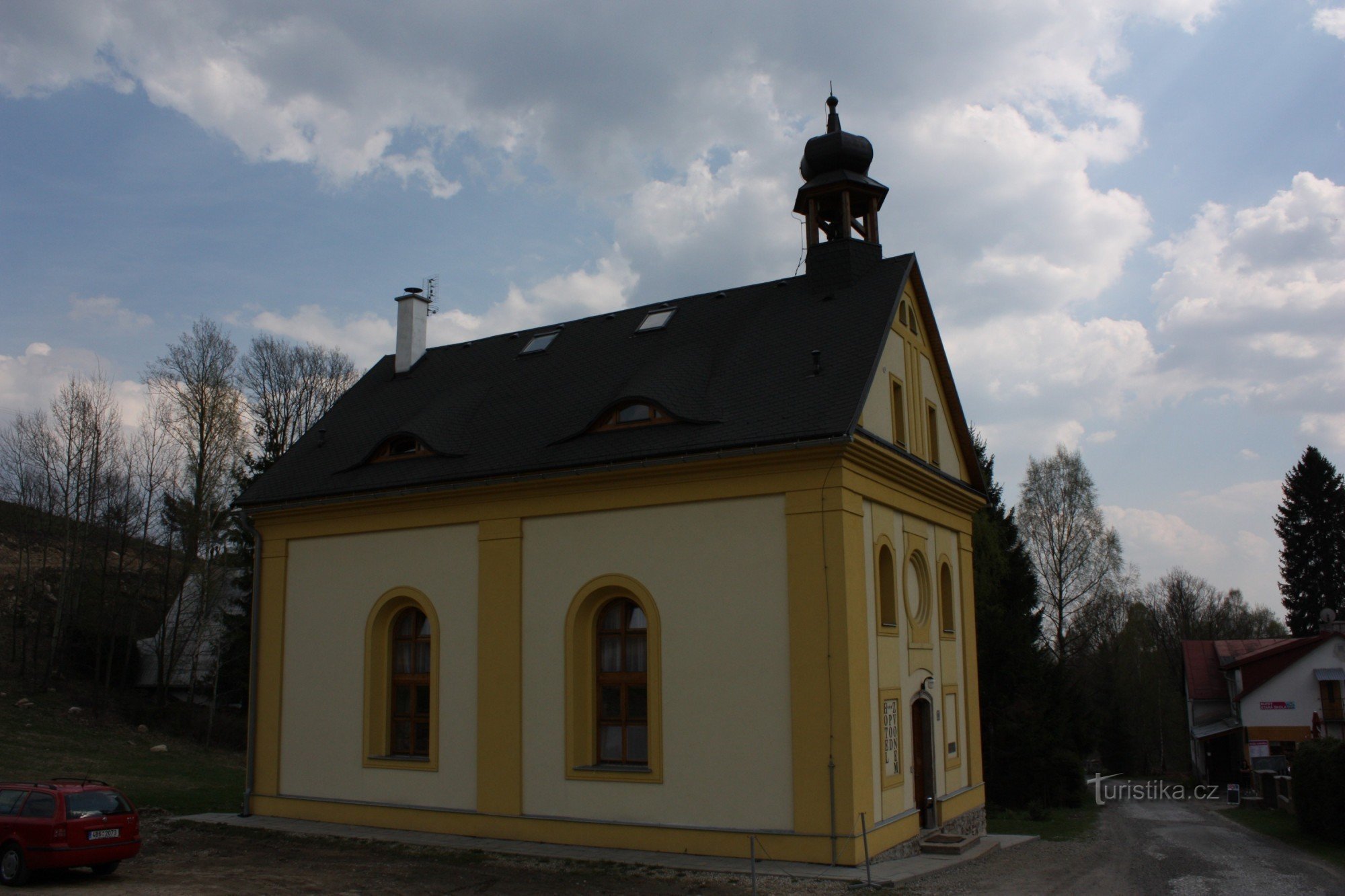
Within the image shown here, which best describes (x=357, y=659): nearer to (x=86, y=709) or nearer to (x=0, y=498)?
(x=86, y=709)

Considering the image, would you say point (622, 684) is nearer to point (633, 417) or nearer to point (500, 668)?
point (500, 668)

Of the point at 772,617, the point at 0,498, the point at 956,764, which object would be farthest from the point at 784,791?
the point at 0,498

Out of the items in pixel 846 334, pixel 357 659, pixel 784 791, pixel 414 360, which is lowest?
pixel 784 791

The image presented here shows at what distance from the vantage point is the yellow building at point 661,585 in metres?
13.0

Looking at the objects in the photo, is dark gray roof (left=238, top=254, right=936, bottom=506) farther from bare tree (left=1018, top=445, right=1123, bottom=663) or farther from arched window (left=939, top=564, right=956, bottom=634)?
bare tree (left=1018, top=445, right=1123, bottom=663)

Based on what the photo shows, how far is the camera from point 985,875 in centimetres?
1284

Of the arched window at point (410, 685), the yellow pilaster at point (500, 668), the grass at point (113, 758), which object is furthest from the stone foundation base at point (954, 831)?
the grass at point (113, 758)

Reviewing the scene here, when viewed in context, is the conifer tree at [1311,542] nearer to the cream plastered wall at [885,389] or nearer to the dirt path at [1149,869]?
the dirt path at [1149,869]

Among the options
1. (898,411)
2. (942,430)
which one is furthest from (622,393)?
(942,430)

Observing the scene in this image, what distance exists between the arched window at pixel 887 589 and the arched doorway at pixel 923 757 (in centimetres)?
170

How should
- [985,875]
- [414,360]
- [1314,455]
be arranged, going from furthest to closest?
1. [1314,455]
2. [414,360]
3. [985,875]

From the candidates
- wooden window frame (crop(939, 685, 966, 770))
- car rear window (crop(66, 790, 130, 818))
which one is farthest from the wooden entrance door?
car rear window (crop(66, 790, 130, 818))

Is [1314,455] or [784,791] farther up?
[1314,455]

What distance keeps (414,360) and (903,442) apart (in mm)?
11905
